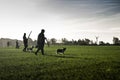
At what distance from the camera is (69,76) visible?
840 centimetres

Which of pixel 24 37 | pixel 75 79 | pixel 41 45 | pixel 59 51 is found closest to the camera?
pixel 75 79

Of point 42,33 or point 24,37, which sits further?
point 24,37

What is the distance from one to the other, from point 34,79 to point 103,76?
285 centimetres

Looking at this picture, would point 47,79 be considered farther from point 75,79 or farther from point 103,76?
point 103,76

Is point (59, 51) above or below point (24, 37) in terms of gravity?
below

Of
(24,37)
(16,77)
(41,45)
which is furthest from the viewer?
(24,37)

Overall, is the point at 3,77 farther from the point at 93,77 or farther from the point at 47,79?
the point at 93,77

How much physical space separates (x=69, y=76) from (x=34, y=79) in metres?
1.49

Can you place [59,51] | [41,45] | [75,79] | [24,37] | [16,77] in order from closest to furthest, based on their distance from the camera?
[75,79], [16,77], [41,45], [59,51], [24,37]

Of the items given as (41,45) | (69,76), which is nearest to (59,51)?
(41,45)

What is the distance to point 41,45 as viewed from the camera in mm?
23266

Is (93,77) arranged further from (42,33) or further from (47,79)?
(42,33)

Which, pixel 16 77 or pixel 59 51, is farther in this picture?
pixel 59 51

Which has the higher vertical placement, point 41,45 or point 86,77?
point 41,45
